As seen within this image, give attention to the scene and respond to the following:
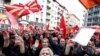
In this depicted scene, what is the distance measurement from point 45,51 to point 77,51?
7.53ft

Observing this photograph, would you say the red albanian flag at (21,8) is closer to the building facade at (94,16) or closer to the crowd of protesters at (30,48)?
the crowd of protesters at (30,48)

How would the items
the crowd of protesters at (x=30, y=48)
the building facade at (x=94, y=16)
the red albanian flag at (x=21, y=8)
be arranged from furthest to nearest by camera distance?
1. the building facade at (x=94, y=16)
2. the red albanian flag at (x=21, y=8)
3. the crowd of protesters at (x=30, y=48)

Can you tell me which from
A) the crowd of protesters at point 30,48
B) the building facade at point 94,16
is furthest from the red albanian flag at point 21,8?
the building facade at point 94,16

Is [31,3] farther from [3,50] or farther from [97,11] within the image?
[97,11]

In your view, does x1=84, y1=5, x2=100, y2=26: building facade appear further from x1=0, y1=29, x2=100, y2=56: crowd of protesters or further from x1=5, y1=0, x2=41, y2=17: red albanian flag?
x1=0, y1=29, x2=100, y2=56: crowd of protesters

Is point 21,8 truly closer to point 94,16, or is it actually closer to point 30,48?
point 30,48

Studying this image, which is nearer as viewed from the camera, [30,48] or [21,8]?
[30,48]

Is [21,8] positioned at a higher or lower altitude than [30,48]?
higher

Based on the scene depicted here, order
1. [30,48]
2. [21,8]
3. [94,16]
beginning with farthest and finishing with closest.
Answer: [94,16] → [21,8] → [30,48]

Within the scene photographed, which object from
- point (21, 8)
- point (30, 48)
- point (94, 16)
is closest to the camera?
point (30, 48)

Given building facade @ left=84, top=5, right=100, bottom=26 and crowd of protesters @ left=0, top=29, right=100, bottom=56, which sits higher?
crowd of protesters @ left=0, top=29, right=100, bottom=56

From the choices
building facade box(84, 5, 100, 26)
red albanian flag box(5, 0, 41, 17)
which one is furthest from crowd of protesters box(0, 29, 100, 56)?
building facade box(84, 5, 100, 26)

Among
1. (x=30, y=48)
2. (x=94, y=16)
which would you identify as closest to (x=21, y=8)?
(x=30, y=48)

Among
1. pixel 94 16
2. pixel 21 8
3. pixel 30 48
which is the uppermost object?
pixel 21 8
